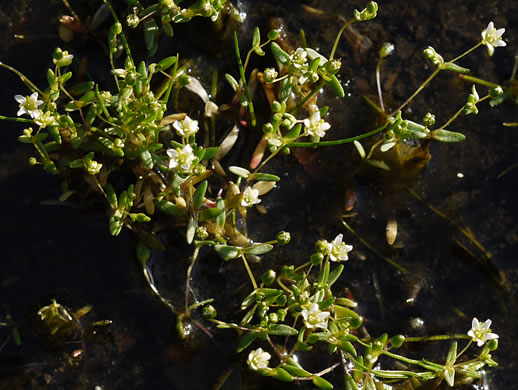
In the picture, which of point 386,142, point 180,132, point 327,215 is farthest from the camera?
point 327,215

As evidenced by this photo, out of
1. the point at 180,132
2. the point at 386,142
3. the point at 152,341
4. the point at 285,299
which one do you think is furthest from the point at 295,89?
the point at 152,341

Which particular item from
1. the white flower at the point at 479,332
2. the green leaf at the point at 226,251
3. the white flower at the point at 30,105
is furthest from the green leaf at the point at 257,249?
the white flower at the point at 30,105

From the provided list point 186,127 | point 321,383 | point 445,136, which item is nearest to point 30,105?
point 186,127

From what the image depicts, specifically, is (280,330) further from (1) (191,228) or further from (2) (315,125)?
(2) (315,125)

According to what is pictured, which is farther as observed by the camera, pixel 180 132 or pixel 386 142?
pixel 386 142

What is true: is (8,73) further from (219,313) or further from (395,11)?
Result: (395,11)

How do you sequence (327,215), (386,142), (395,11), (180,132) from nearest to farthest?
(180,132)
(386,142)
(327,215)
(395,11)

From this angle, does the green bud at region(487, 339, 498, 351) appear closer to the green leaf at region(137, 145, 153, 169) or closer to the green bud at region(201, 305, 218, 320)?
the green bud at region(201, 305, 218, 320)

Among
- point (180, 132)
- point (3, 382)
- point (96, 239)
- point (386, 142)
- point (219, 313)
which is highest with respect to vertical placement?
point (180, 132)
